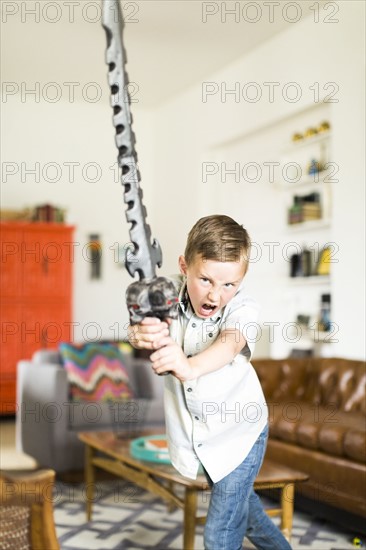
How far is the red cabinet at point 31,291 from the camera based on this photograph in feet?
22.5

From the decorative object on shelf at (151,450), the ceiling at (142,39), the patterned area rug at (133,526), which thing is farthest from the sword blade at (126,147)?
the ceiling at (142,39)

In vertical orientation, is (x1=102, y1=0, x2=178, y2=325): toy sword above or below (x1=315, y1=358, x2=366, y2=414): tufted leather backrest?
above

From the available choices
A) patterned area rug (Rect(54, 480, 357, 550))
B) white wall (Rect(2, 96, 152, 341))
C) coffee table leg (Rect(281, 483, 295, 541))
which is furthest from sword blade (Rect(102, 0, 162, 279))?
white wall (Rect(2, 96, 152, 341))

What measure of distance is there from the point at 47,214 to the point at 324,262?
2.98m

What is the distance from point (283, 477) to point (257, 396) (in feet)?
3.56

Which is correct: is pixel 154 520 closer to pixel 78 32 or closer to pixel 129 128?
pixel 129 128

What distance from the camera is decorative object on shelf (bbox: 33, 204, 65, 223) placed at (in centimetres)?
707

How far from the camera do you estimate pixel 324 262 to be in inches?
207

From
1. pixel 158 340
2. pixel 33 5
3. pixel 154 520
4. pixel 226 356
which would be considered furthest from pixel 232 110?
pixel 158 340

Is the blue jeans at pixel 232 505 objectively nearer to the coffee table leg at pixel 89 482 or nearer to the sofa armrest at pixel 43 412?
the coffee table leg at pixel 89 482

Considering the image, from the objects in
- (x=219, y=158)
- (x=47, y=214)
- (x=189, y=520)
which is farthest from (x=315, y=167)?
(x=189, y=520)

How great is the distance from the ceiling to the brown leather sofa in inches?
99.4

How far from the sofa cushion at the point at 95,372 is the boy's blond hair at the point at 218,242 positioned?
3.35 m

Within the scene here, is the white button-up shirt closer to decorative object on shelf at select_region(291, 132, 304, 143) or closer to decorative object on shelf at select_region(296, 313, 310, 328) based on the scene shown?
decorative object on shelf at select_region(296, 313, 310, 328)
